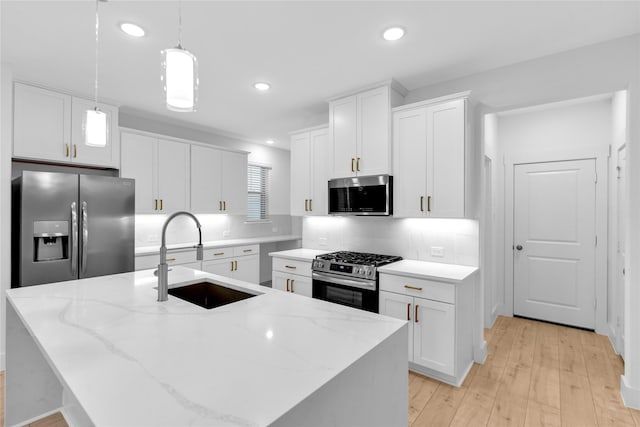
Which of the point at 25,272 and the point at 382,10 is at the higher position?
the point at 382,10

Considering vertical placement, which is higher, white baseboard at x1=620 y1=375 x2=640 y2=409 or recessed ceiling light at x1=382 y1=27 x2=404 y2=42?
recessed ceiling light at x1=382 y1=27 x2=404 y2=42

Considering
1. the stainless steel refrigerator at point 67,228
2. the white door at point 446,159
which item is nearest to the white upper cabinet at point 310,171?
the white door at point 446,159

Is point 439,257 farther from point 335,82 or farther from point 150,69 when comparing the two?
point 150,69

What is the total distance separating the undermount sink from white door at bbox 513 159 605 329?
375 cm

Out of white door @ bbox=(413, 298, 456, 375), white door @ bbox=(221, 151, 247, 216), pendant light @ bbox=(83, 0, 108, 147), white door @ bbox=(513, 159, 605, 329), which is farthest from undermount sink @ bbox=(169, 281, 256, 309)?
white door @ bbox=(513, 159, 605, 329)

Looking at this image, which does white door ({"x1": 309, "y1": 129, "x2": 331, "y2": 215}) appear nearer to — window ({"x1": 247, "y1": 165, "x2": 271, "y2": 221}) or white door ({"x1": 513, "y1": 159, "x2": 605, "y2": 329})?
window ({"x1": 247, "y1": 165, "x2": 271, "y2": 221})

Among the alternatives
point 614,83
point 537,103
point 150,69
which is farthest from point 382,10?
point 150,69

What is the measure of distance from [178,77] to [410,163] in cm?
225

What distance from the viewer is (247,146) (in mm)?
5504

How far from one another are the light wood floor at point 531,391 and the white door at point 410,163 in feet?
4.89

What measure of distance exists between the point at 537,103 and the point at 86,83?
414 centimetres

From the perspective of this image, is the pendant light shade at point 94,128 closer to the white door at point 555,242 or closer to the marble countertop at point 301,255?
the marble countertop at point 301,255

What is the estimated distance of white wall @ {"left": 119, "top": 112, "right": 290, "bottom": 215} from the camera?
411 centimetres

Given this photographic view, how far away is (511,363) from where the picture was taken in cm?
285
